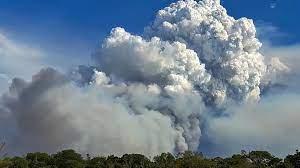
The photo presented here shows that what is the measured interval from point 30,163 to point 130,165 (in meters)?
25.8

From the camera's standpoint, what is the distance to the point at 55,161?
155m

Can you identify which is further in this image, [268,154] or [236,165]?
[268,154]

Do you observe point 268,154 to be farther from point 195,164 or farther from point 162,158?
point 195,164

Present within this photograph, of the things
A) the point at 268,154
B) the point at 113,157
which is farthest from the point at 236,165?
the point at 113,157

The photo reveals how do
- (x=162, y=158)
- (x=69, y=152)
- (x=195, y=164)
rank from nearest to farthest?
(x=195, y=164)
(x=162, y=158)
(x=69, y=152)

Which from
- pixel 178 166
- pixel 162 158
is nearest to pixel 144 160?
pixel 162 158

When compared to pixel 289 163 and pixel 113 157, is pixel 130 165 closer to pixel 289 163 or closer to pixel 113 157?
pixel 113 157

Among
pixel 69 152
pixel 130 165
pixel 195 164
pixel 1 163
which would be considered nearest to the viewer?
pixel 1 163

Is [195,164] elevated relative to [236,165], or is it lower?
lower

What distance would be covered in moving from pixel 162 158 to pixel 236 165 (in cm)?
2001

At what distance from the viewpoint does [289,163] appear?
144m

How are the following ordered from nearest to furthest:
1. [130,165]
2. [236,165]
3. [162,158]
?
[236,165] → [162,158] → [130,165]

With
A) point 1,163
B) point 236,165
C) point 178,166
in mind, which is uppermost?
point 236,165

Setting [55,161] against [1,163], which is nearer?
[1,163]
